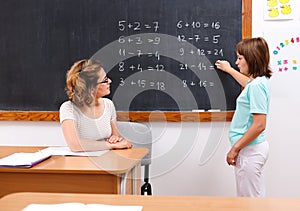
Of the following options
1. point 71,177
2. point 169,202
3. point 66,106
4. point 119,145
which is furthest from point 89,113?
point 169,202

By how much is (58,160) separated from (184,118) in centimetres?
122

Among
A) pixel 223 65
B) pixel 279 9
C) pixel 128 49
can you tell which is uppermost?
pixel 279 9

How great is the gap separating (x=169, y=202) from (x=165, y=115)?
1.81 metres

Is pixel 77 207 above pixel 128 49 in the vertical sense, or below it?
below

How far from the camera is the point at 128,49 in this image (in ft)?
11.4

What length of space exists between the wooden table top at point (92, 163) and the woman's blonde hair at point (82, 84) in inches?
18.3

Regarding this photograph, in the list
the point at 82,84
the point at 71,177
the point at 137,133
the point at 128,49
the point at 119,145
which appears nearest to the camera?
the point at 71,177

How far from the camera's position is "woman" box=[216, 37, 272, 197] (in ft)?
9.12

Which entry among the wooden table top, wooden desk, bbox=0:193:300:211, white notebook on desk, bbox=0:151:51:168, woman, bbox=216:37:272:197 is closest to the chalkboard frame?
woman, bbox=216:37:272:197

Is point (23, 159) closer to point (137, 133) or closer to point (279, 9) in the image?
point (137, 133)

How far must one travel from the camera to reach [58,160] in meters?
2.52

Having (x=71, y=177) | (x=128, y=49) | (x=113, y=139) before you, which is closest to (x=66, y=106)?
(x=113, y=139)

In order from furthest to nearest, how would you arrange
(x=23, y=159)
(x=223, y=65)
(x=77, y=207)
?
(x=223, y=65) < (x=23, y=159) < (x=77, y=207)

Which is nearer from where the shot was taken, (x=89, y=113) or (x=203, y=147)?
(x=89, y=113)
